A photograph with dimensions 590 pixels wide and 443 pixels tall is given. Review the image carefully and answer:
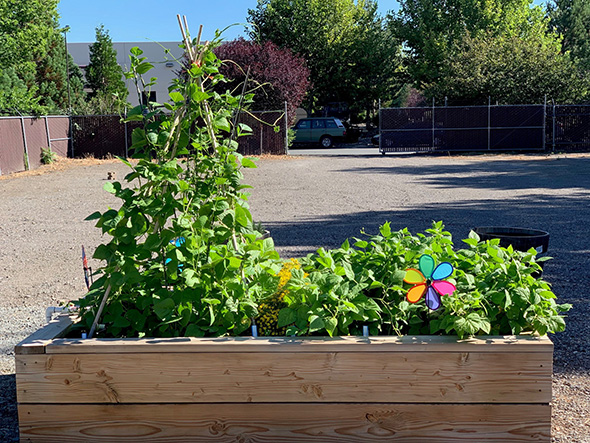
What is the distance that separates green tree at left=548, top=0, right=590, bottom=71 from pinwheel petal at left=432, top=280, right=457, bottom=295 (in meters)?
54.5

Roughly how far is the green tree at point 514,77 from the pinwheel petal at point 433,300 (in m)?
28.4

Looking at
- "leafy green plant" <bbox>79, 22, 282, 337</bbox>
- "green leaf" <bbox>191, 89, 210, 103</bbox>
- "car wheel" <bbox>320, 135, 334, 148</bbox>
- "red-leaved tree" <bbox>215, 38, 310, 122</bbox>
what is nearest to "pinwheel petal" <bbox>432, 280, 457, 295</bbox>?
"leafy green plant" <bbox>79, 22, 282, 337</bbox>

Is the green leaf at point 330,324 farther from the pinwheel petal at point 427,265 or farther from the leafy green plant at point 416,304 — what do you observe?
the pinwheel petal at point 427,265

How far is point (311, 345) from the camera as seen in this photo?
2.56 meters

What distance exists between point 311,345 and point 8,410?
1.86 m

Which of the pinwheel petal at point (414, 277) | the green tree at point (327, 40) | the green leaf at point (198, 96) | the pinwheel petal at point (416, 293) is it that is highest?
the green tree at point (327, 40)

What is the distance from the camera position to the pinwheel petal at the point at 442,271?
2.69 meters

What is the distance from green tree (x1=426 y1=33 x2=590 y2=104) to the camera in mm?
29359

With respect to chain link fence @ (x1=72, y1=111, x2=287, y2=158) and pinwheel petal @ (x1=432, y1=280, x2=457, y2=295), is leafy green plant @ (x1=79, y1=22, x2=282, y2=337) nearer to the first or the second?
pinwheel petal @ (x1=432, y1=280, x2=457, y2=295)

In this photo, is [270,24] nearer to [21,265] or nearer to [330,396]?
[21,265]

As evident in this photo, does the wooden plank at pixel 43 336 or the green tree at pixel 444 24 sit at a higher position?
the green tree at pixel 444 24

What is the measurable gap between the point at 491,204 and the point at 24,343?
1012 cm

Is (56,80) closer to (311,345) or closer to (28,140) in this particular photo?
(28,140)

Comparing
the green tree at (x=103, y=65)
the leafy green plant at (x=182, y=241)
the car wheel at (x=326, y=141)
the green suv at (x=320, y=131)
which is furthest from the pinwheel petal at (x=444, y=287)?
the green tree at (x=103, y=65)
